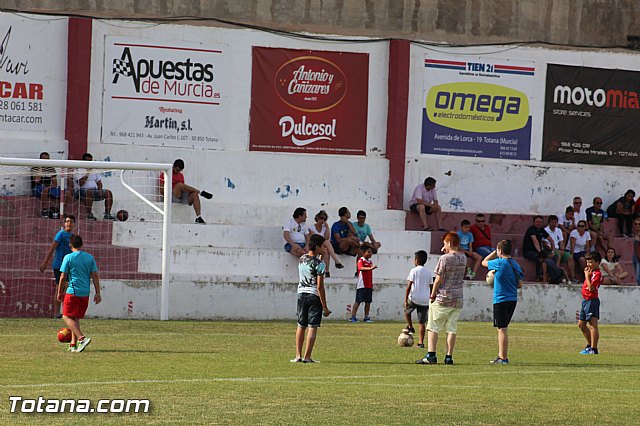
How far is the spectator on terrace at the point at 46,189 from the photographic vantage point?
2700cm

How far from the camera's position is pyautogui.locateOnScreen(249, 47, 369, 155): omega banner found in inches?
1265

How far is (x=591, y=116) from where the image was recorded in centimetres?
3494

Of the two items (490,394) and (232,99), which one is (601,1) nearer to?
(232,99)

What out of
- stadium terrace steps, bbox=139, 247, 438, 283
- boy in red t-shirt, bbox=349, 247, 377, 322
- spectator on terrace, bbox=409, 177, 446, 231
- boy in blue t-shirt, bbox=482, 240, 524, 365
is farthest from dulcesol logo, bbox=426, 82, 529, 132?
boy in blue t-shirt, bbox=482, 240, 524, 365

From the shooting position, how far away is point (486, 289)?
28359 millimetres

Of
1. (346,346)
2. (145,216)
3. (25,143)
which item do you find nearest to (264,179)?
(145,216)

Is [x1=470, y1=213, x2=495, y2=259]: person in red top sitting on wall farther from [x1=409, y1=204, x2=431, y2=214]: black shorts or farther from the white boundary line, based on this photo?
the white boundary line

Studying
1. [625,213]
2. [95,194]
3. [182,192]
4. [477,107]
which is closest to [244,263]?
[182,192]

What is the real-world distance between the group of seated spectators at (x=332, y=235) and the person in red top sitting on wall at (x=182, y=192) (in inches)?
84.8

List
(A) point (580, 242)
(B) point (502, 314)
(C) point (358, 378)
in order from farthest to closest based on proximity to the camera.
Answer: (A) point (580, 242) < (B) point (502, 314) < (C) point (358, 378)

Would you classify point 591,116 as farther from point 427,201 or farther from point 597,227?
point 427,201

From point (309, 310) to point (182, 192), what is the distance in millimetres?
13376

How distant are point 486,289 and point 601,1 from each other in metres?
10.9

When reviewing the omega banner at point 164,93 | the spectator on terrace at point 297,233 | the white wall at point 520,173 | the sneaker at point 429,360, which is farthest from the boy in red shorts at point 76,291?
the white wall at point 520,173
